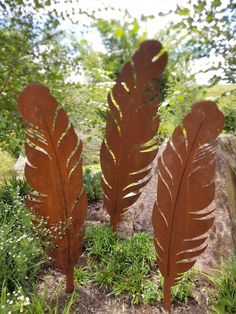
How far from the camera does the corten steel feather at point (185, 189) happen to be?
233 cm

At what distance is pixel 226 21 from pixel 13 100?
6.34 ft

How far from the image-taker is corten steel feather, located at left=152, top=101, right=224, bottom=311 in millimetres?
2330

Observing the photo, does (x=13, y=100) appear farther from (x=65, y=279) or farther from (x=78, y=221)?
(x=65, y=279)

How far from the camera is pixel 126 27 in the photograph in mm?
1671

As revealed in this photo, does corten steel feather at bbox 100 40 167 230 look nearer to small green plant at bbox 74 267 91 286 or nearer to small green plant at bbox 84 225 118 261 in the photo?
small green plant at bbox 84 225 118 261

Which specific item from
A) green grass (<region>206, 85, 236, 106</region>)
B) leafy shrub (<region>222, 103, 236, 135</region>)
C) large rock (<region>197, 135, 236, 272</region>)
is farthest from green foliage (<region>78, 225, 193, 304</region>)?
leafy shrub (<region>222, 103, 236, 135</region>)

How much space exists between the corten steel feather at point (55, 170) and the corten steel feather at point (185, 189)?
0.64 m

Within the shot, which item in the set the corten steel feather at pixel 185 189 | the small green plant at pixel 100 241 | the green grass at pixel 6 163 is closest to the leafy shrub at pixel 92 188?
the small green plant at pixel 100 241

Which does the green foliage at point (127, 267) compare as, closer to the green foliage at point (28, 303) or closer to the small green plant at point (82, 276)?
the small green plant at point (82, 276)

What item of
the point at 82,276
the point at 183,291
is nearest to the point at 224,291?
the point at 183,291

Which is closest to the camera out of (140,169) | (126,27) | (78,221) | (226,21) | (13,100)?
(126,27)

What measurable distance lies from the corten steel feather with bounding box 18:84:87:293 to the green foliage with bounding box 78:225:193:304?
1.25ft

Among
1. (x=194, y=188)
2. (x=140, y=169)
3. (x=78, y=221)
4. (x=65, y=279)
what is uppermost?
(x=140, y=169)

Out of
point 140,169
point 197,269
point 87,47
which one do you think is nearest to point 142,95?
point 87,47
